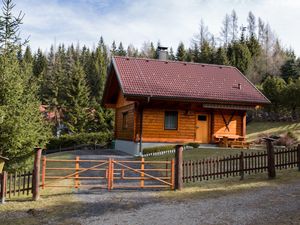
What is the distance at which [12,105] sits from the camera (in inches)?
550

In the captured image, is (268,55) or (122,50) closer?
(268,55)

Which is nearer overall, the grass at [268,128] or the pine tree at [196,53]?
the grass at [268,128]

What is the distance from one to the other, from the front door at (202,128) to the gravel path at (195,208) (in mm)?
11783

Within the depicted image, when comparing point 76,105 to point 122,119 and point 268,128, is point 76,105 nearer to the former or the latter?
point 122,119

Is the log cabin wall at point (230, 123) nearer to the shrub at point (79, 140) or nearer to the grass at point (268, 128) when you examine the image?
the grass at point (268, 128)

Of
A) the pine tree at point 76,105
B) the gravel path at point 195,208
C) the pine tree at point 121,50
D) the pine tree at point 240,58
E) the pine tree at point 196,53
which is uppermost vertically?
the pine tree at point 121,50

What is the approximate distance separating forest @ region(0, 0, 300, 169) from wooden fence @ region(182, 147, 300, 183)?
6.23 metres

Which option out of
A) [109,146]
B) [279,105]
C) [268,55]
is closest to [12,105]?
[109,146]

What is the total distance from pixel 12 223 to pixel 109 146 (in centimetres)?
2394

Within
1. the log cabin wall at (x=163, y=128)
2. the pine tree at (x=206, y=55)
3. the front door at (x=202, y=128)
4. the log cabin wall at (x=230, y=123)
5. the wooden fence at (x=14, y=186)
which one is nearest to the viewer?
the wooden fence at (x=14, y=186)

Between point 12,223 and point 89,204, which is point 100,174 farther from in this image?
point 12,223

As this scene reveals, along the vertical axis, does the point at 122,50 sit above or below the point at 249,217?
above

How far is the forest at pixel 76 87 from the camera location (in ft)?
45.9

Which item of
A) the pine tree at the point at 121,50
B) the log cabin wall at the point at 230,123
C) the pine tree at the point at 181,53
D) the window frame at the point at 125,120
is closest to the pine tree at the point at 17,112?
the window frame at the point at 125,120
